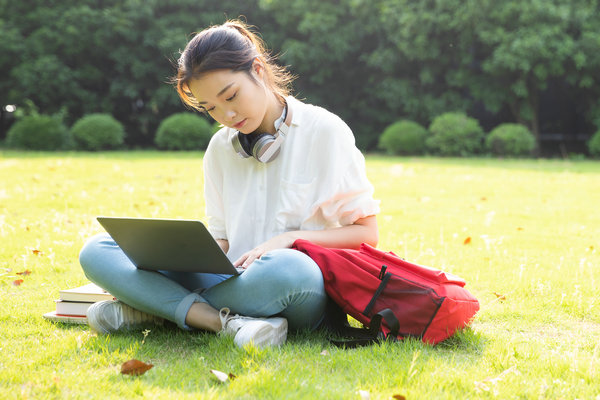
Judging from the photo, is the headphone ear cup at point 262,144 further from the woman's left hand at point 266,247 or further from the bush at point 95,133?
the bush at point 95,133

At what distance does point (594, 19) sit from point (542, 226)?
13282 millimetres

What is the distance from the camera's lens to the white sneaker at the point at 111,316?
2.62m

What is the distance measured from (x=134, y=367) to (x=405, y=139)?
16384 mm

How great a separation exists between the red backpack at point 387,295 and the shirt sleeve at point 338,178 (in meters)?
0.24

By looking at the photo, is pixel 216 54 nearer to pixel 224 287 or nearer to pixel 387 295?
pixel 224 287

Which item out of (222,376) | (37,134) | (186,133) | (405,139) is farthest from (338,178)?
(37,134)

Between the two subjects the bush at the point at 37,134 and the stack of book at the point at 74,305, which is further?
the bush at the point at 37,134

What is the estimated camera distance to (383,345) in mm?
2398

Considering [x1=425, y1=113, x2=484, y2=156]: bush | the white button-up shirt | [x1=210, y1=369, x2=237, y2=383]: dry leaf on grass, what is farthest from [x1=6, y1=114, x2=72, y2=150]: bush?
[x1=210, y1=369, x2=237, y2=383]: dry leaf on grass

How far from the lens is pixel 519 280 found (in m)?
3.59

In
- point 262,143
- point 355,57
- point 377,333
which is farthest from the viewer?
point 355,57

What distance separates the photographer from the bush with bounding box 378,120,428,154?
18047 mm

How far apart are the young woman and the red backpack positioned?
80 millimetres

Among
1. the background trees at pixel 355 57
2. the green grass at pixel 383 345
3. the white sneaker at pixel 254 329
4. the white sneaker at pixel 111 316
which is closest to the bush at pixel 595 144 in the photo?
the background trees at pixel 355 57
